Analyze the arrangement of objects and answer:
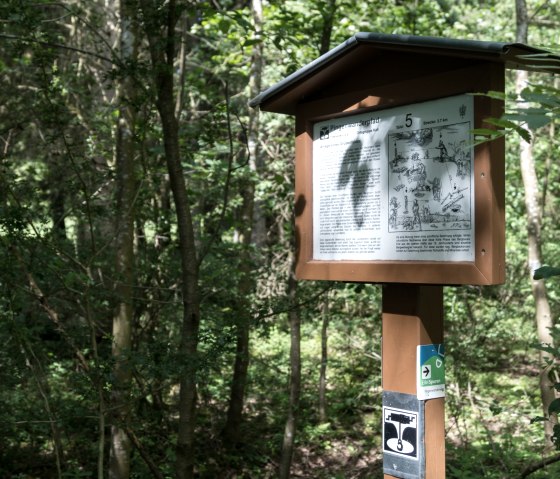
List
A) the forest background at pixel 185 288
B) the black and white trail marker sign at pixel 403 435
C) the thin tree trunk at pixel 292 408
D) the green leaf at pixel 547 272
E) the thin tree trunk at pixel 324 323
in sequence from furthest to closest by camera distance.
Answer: the thin tree trunk at pixel 292 408 < the thin tree trunk at pixel 324 323 < the forest background at pixel 185 288 < the black and white trail marker sign at pixel 403 435 < the green leaf at pixel 547 272

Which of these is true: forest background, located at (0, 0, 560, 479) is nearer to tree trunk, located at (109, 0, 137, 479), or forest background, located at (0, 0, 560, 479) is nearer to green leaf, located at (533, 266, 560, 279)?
tree trunk, located at (109, 0, 137, 479)

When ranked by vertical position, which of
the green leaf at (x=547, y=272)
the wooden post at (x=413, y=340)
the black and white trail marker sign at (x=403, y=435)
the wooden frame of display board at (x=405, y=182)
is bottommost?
the black and white trail marker sign at (x=403, y=435)

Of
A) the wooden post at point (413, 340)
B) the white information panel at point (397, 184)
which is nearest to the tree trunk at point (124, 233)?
the white information panel at point (397, 184)

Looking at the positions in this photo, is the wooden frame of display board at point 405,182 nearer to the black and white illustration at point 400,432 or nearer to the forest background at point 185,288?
the forest background at point 185,288

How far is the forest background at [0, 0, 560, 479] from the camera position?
4.00m

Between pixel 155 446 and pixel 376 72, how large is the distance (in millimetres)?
4984

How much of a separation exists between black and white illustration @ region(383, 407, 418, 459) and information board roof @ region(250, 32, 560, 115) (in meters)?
1.41

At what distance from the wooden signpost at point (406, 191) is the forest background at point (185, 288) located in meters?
0.55

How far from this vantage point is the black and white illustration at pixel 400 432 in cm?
262

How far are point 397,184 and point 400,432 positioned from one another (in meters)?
1.02

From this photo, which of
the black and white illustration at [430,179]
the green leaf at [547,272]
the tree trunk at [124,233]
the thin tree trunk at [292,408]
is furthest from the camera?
the thin tree trunk at [292,408]

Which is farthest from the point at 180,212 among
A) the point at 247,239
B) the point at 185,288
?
the point at 247,239

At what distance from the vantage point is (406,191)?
2.56 m

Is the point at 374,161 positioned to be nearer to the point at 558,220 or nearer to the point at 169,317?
the point at 169,317
